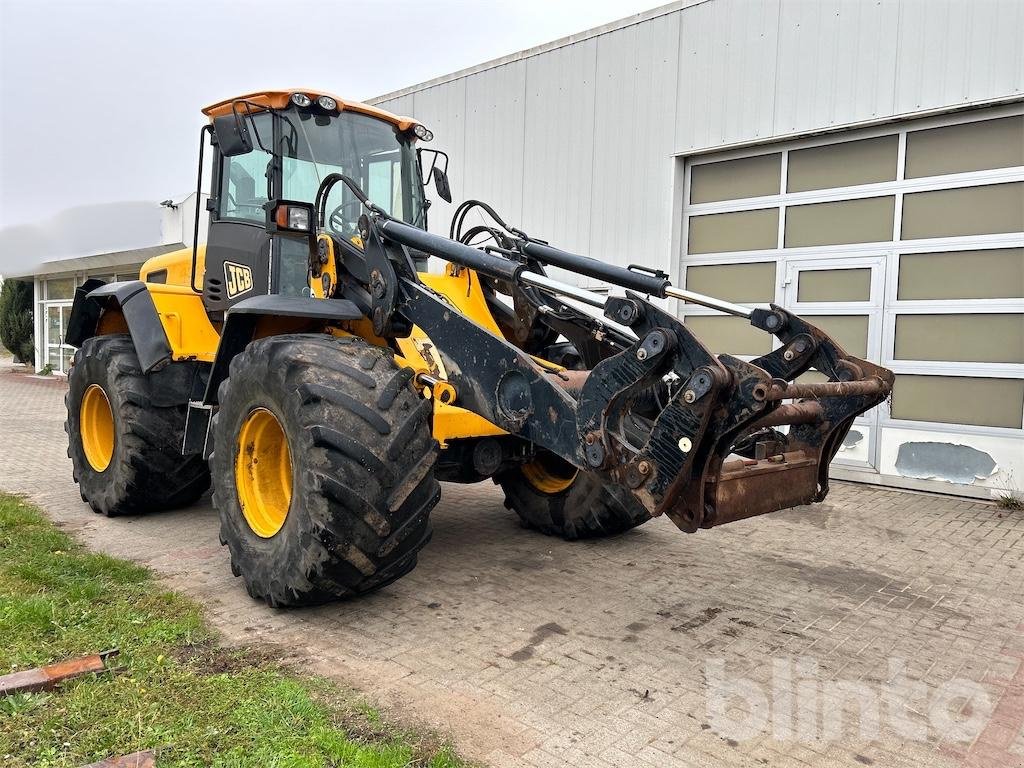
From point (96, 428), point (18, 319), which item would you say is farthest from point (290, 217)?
point (18, 319)

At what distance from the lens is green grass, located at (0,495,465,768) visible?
272 centimetres

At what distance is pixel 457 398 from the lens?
4016 mm

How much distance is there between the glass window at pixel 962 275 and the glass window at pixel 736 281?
1.36 meters

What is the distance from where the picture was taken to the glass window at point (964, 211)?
7137mm

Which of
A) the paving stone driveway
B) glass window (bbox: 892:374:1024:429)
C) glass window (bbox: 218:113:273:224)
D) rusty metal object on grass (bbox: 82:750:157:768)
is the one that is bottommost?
the paving stone driveway

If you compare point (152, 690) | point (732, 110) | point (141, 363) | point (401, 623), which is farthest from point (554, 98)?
point (152, 690)

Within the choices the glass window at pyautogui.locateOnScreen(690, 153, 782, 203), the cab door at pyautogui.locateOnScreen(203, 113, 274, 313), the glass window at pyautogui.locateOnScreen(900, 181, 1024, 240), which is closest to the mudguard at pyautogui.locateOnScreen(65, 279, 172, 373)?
the cab door at pyautogui.locateOnScreen(203, 113, 274, 313)

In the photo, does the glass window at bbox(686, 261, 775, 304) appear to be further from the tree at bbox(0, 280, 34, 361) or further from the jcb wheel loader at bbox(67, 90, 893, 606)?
the tree at bbox(0, 280, 34, 361)

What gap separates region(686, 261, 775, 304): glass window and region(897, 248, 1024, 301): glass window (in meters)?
1.36

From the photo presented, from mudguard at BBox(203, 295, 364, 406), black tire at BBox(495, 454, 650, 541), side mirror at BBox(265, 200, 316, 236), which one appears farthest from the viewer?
black tire at BBox(495, 454, 650, 541)

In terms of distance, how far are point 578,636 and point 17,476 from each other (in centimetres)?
632

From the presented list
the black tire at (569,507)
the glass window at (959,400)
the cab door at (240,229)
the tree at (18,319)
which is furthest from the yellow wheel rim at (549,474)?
the tree at (18,319)

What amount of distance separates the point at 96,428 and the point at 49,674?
366 centimetres

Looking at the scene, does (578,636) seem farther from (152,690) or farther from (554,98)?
(554,98)
